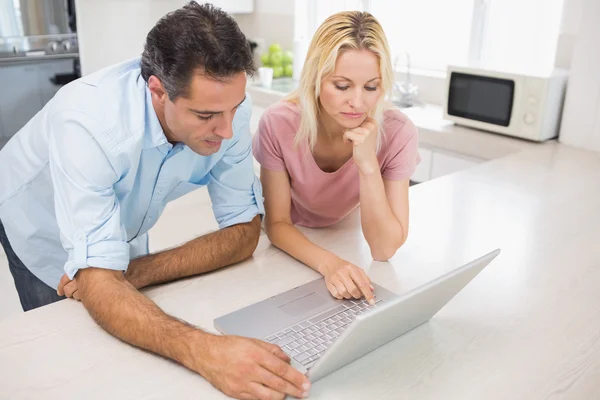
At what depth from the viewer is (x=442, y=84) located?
2744mm

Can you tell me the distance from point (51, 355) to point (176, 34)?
59 cm

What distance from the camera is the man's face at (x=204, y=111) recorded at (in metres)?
0.96

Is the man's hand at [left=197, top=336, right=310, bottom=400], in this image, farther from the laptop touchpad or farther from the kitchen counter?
the laptop touchpad

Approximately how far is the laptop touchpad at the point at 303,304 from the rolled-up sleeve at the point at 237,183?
281 millimetres

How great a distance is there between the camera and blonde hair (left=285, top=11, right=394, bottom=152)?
1.26 meters

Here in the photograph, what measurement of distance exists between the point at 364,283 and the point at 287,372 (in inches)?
12.9

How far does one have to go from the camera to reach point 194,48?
0.94 metres

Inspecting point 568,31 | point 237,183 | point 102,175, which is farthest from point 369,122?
point 568,31

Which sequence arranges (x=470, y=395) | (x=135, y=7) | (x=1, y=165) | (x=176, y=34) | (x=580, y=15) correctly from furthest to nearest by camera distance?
(x=135, y=7), (x=580, y=15), (x=1, y=165), (x=176, y=34), (x=470, y=395)

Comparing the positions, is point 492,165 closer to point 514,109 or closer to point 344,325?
point 514,109

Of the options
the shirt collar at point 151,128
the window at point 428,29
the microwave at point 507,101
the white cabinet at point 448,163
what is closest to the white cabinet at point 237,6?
the window at point 428,29

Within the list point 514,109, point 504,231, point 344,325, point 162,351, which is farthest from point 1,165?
point 514,109

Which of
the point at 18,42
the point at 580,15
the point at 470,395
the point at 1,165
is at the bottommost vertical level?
the point at 470,395

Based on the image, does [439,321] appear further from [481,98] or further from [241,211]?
[481,98]
